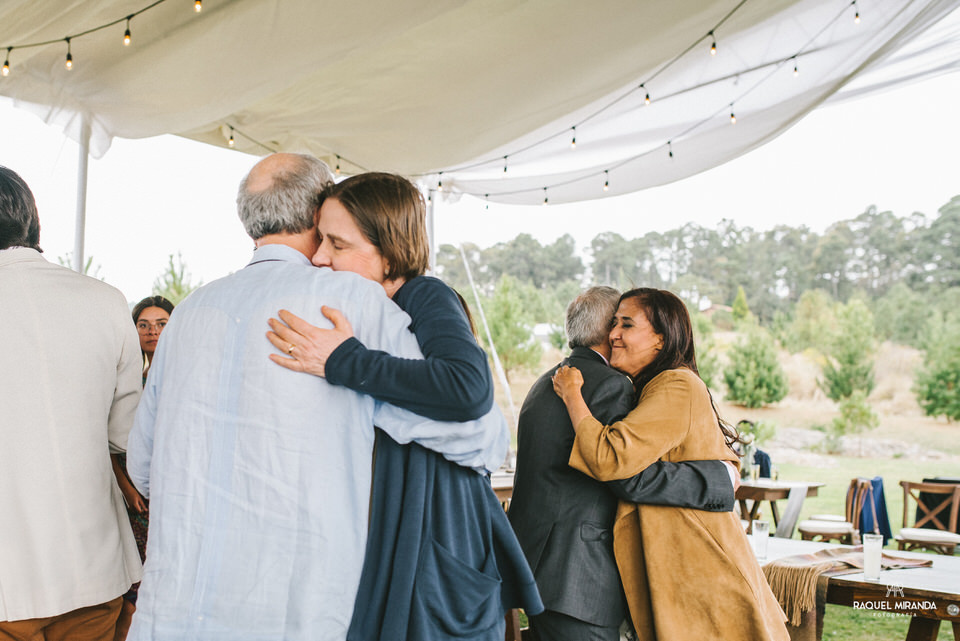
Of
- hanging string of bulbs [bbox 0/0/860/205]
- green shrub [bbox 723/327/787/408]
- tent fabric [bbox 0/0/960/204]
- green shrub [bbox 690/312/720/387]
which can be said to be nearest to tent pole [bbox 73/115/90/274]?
tent fabric [bbox 0/0/960/204]

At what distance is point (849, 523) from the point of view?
21.0 ft

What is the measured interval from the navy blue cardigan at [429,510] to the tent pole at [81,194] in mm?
3017

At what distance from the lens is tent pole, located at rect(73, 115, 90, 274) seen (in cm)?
374

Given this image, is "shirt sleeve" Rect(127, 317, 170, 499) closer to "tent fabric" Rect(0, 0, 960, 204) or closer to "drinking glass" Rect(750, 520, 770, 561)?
"tent fabric" Rect(0, 0, 960, 204)

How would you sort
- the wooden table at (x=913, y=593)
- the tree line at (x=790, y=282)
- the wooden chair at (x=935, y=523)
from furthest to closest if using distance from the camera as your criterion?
the tree line at (x=790, y=282) → the wooden chair at (x=935, y=523) → the wooden table at (x=913, y=593)

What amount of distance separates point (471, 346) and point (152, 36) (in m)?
2.52

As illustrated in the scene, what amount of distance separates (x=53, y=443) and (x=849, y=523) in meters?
6.38

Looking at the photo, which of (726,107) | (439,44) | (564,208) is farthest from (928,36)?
(564,208)

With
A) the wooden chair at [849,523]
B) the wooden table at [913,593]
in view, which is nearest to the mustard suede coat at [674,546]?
the wooden table at [913,593]

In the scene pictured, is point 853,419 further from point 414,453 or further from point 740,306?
point 414,453

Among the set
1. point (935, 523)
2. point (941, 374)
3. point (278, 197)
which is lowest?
point (935, 523)

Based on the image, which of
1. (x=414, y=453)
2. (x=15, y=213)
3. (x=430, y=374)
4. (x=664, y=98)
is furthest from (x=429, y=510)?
(x=664, y=98)

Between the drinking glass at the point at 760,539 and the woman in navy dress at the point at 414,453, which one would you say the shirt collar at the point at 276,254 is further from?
the drinking glass at the point at 760,539

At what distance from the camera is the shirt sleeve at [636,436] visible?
6.65 feet
